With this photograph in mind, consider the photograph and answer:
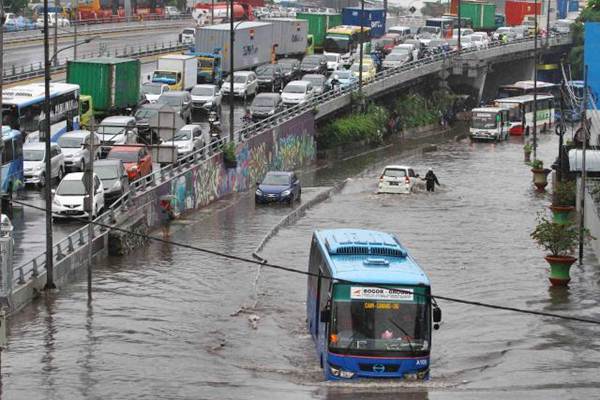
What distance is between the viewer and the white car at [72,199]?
46.1 meters

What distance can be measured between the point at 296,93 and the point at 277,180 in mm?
20384

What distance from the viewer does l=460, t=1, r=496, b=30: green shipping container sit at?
144 m

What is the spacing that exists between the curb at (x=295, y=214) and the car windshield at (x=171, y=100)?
8.17 meters

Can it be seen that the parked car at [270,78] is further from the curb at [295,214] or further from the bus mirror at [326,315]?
the bus mirror at [326,315]

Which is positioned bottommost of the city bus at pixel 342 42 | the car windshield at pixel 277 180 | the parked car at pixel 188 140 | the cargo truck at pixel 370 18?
the car windshield at pixel 277 180

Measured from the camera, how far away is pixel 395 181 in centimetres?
6519

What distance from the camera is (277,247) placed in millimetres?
49000

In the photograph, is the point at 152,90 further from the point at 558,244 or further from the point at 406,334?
the point at 406,334

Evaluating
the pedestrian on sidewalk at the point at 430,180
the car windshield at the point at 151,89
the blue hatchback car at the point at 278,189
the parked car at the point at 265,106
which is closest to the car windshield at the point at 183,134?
the blue hatchback car at the point at 278,189

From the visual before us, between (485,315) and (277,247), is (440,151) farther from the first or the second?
(485,315)

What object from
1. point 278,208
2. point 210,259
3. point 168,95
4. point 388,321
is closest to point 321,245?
point 388,321

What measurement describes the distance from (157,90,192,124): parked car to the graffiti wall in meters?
4.20

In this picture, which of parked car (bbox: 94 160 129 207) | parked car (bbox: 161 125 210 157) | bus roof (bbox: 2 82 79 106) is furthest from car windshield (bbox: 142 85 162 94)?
parked car (bbox: 94 160 129 207)

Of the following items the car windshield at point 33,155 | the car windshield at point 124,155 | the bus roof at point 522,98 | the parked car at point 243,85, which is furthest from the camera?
the bus roof at point 522,98
